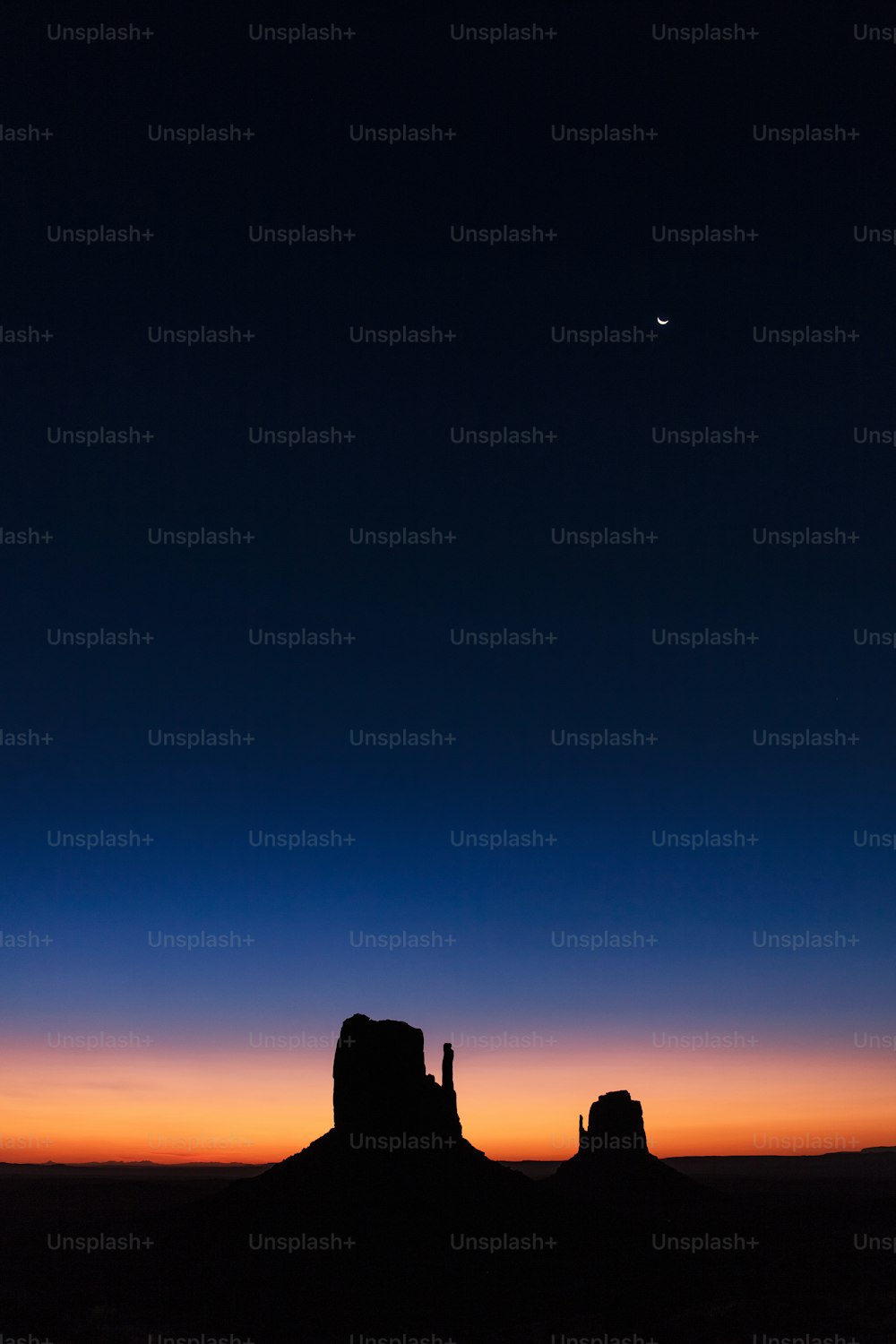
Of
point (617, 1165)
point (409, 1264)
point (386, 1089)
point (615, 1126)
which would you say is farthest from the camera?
point (615, 1126)

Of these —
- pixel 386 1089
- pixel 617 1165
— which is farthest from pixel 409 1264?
pixel 617 1165

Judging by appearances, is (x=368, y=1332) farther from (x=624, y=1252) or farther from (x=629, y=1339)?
(x=624, y=1252)

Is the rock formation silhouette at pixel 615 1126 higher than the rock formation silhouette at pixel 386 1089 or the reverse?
the reverse

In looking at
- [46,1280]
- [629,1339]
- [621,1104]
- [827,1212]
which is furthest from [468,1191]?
[827,1212]

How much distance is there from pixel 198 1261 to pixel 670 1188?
99598 millimetres

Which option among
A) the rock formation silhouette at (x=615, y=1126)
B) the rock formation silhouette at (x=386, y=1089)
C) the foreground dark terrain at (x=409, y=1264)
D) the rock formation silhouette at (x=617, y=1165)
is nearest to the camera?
the foreground dark terrain at (x=409, y=1264)

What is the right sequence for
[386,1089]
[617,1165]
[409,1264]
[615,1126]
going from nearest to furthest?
[409,1264] → [386,1089] → [617,1165] → [615,1126]

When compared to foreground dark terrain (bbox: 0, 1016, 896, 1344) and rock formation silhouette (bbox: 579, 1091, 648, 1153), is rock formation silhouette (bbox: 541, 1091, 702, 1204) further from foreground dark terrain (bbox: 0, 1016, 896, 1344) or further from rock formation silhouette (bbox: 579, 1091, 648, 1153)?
foreground dark terrain (bbox: 0, 1016, 896, 1344)

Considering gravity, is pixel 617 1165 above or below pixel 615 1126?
below

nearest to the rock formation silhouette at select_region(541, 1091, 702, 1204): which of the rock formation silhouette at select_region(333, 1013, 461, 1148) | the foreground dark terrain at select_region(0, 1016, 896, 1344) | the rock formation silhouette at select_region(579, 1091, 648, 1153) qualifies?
the rock formation silhouette at select_region(579, 1091, 648, 1153)

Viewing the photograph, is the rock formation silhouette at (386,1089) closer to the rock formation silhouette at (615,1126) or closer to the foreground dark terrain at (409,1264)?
the foreground dark terrain at (409,1264)

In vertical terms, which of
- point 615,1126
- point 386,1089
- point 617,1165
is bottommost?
point 617,1165

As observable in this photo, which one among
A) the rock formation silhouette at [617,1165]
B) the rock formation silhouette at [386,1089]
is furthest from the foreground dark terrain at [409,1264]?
the rock formation silhouette at [617,1165]

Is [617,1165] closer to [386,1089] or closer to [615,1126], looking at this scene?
[615,1126]
